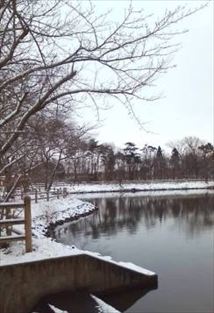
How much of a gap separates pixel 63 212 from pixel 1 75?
2191cm

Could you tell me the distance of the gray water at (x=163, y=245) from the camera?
1155cm

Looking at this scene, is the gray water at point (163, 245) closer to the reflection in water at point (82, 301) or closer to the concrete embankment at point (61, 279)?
the reflection in water at point (82, 301)

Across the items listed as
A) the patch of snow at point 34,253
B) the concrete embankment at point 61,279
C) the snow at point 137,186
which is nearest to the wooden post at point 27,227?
the patch of snow at point 34,253

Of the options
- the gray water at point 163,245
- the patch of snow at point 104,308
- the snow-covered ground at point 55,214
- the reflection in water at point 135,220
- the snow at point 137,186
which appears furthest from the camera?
the snow at point 137,186

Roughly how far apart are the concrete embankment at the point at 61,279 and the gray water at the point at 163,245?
612mm

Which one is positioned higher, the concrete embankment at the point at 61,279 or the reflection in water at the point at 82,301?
the concrete embankment at the point at 61,279

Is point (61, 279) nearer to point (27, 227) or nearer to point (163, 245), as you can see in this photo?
point (27, 227)

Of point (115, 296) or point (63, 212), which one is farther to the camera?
point (63, 212)

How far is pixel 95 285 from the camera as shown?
1101 centimetres

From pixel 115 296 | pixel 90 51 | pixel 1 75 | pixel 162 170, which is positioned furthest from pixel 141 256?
pixel 162 170

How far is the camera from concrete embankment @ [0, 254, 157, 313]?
9.62 meters

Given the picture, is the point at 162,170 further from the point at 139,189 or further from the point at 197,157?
the point at 139,189

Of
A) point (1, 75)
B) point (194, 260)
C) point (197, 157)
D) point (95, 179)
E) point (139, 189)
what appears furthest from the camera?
point (197, 157)

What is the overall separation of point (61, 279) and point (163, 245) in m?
8.92
